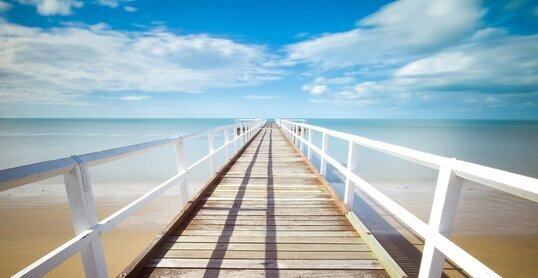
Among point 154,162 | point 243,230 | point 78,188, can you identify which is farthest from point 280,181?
point 154,162

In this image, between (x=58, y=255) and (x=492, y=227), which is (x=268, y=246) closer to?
(x=58, y=255)

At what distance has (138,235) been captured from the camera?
6633mm

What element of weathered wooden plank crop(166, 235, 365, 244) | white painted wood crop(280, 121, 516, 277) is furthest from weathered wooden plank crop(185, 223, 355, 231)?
white painted wood crop(280, 121, 516, 277)

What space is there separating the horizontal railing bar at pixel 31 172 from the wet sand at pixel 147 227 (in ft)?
17.2

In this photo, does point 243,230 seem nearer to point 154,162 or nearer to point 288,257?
point 288,257

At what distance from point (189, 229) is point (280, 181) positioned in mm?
2446

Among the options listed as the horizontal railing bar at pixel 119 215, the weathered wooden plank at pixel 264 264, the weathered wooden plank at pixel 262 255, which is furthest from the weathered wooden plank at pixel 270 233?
the horizontal railing bar at pixel 119 215

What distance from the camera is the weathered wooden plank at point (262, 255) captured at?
7.41 ft

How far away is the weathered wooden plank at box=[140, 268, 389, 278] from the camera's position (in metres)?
2.02

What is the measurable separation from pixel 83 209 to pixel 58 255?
A: 0.30m

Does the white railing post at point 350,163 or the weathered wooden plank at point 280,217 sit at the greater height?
the white railing post at point 350,163

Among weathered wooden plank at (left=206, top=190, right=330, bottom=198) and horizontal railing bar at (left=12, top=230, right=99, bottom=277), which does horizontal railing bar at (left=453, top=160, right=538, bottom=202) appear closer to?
horizontal railing bar at (left=12, top=230, right=99, bottom=277)

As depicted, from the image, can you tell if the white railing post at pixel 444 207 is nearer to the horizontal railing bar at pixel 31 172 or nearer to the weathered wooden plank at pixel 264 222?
the weathered wooden plank at pixel 264 222

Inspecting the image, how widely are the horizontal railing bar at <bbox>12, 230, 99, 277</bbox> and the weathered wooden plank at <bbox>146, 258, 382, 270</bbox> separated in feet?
2.75
